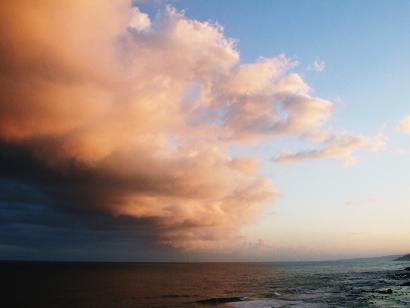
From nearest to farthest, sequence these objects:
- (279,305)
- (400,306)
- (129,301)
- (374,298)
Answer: (400,306)
(279,305)
(374,298)
(129,301)

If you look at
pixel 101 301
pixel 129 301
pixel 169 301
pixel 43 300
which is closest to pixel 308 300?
pixel 169 301

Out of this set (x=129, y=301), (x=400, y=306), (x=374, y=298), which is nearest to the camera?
(x=400, y=306)

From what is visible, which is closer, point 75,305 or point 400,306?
point 400,306

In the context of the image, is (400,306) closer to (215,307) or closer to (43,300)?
(215,307)

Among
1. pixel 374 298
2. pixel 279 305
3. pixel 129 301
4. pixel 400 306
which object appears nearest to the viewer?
pixel 400 306

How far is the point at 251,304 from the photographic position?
58094 mm

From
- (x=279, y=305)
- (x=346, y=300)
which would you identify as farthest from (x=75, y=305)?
(x=346, y=300)

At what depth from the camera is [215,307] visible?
56.3 metres

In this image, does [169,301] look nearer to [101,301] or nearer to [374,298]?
[101,301]

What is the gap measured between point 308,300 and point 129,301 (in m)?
31.9

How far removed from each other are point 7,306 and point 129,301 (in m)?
20.2

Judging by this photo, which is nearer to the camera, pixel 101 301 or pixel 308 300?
pixel 308 300

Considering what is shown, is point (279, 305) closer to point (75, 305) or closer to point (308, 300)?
point (308, 300)

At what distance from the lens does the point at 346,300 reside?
5800cm
